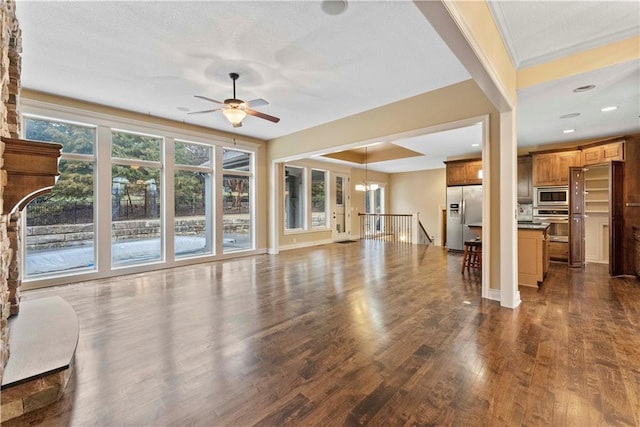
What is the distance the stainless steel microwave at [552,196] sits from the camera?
5962 millimetres

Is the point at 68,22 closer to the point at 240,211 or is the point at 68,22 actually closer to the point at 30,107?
the point at 30,107

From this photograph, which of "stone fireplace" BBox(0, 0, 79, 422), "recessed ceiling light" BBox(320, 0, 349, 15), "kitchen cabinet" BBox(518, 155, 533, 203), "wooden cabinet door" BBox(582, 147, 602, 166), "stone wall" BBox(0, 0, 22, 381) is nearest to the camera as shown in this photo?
"stone fireplace" BBox(0, 0, 79, 422)

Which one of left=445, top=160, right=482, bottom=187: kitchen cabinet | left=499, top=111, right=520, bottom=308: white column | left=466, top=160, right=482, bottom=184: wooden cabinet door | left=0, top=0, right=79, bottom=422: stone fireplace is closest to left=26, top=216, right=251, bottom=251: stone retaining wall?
left=0, top=0, right=79, bottom=422: stone fireplace

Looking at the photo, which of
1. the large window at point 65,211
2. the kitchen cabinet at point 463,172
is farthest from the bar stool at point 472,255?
the large window at point 65,211

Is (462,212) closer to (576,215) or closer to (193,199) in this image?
(576,215)

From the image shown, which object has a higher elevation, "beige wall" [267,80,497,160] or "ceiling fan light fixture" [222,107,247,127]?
"beige wall" [267,80,497,160]

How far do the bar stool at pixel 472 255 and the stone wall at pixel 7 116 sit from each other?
5.68 meters

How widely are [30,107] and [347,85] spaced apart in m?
4.74

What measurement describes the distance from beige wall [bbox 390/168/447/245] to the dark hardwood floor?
20.1 ft

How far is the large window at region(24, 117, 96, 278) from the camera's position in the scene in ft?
14.4

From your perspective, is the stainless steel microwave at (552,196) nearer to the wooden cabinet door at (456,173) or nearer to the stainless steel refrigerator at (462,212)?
the stainless steel refrigerator at (462,212)

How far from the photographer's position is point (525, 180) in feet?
21.4

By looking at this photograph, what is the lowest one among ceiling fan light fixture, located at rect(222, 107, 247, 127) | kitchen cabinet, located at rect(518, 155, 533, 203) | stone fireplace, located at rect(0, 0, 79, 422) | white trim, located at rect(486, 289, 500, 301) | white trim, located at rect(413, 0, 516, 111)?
white trim, located at rect(486, 289, 500, 301)

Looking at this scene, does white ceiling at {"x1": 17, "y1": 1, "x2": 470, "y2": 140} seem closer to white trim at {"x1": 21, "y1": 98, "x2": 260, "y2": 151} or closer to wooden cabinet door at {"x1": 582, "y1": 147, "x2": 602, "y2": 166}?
white trim at {"x1": 21, "y1": 98, "x2": 260, "y2": 151}
